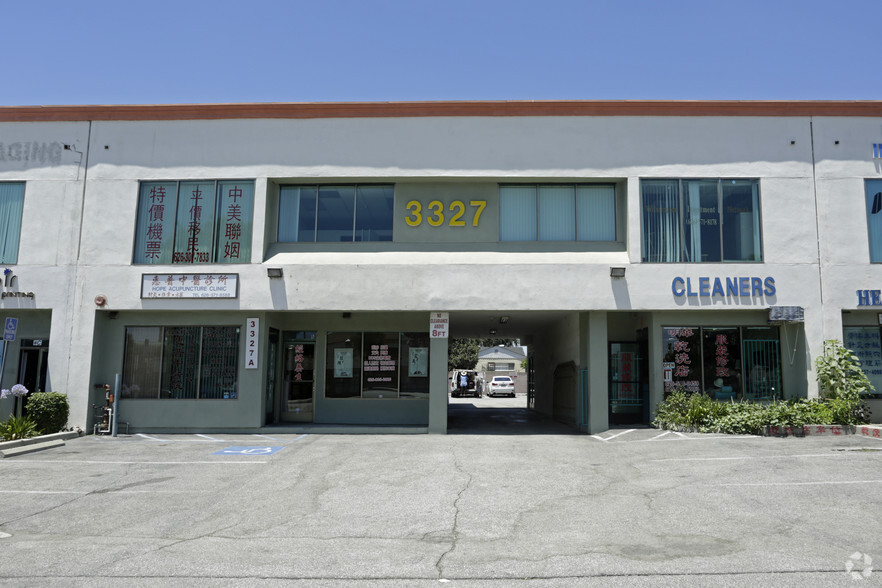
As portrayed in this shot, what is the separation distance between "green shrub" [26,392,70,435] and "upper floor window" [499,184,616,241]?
12.1 metres

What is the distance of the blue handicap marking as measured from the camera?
1457cm

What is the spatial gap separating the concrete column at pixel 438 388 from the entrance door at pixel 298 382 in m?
3.92

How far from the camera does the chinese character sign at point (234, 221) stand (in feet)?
58.7

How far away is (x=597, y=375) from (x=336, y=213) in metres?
8.16

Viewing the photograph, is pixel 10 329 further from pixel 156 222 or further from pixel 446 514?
pixel 446 514

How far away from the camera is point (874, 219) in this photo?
1762cm

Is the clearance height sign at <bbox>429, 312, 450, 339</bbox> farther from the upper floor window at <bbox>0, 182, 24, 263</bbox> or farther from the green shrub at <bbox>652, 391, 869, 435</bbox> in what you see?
the upper floor window at <bbox>0, 182, 24, 263</bbox>

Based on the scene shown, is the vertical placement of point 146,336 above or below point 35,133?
below

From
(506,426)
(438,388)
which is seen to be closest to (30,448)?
(438,388)

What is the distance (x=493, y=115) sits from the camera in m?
17.9

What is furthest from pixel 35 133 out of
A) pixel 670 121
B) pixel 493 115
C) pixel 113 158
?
pixel 670 121

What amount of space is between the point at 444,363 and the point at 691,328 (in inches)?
259

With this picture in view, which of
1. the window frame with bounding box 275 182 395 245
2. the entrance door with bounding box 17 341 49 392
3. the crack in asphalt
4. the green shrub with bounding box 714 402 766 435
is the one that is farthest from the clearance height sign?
the entrance door with bounding box 17 341 49 392

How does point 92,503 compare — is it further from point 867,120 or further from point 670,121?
point 867,120
